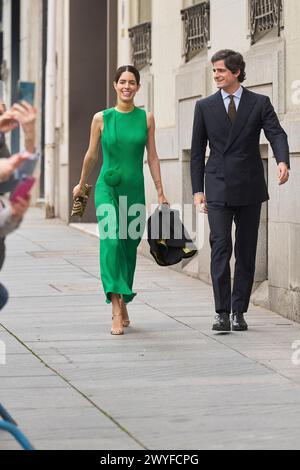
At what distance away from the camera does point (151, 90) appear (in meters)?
16.3

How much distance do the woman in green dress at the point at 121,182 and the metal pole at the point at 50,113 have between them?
13834 millimetres

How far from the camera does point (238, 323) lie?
9844 millimetres

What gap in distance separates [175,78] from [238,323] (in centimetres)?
→ 575

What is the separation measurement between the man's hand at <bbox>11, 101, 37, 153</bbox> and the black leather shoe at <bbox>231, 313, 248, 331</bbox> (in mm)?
4585

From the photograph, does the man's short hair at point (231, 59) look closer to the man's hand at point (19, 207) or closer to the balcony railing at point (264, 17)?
the balcony railing at point (264, 17)

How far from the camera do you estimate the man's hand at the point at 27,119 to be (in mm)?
5453

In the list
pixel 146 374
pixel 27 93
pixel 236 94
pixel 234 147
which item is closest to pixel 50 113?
pixel 236 94

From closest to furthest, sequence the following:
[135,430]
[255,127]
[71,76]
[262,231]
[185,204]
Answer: [135,430] → [255,127] → [262,231] → [185,204] → [71,76]

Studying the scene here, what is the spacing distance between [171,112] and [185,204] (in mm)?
1359

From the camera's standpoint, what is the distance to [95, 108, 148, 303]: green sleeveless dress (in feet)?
32.3

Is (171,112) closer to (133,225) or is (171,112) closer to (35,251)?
(35,251)

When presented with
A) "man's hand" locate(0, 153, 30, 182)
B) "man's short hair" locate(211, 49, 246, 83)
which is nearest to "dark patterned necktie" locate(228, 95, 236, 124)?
"man's short hair" locate(211, 49, 246, 83)

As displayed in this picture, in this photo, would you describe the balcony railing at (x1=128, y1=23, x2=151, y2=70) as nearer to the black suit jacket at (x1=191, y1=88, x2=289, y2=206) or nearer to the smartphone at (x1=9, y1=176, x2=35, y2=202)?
the black suit jacket at (x1=191, y1=88, x2=289, y2=206)

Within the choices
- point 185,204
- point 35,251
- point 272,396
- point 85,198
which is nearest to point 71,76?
point 35,251
